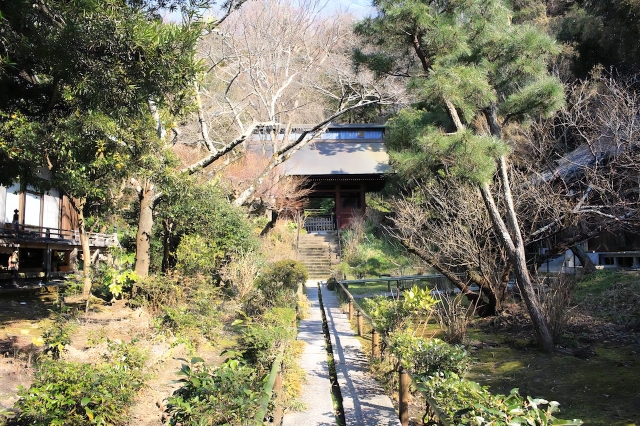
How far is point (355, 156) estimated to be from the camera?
2855cm

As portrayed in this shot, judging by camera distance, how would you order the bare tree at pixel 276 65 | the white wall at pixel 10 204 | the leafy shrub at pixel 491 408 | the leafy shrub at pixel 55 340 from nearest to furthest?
the leafy shrub at pixel 491 408 < the leafy shrub at pixel 55 340 < the bare tree at pixel 276 65 < the white wall at pixel 10 204

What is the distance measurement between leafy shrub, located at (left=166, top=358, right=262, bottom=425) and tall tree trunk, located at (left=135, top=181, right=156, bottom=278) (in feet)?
23.2

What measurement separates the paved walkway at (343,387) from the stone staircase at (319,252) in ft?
43.5

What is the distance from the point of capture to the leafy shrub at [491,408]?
2.65 metres

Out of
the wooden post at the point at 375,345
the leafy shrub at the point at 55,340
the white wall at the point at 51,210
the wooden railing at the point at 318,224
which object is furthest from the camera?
the wooden railing at the point at 318,224

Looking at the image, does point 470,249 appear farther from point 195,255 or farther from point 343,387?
point 195,255

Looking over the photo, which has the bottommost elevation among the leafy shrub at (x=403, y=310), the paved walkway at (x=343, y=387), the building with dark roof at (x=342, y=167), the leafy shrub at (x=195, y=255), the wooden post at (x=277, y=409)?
the paved walkway at (x=343, y=387)

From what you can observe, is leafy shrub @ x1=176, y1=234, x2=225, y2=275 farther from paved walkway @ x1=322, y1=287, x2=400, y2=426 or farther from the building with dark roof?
the building with dark roof

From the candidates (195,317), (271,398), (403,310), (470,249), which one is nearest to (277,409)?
(271,398)

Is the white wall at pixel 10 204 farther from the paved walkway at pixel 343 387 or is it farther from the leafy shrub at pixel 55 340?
the leafy shrub at pixel 55 340

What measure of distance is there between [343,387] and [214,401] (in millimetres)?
3064

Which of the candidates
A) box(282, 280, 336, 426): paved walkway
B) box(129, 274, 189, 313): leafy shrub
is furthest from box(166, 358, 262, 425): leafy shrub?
box(129, 274, 189, 313): leafy shrub

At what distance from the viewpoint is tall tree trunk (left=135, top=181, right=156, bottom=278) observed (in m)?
10.2

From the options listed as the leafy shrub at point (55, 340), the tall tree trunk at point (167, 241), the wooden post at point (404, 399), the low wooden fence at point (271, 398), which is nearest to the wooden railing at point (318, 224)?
the tall tree trunk at point (167, 241)
